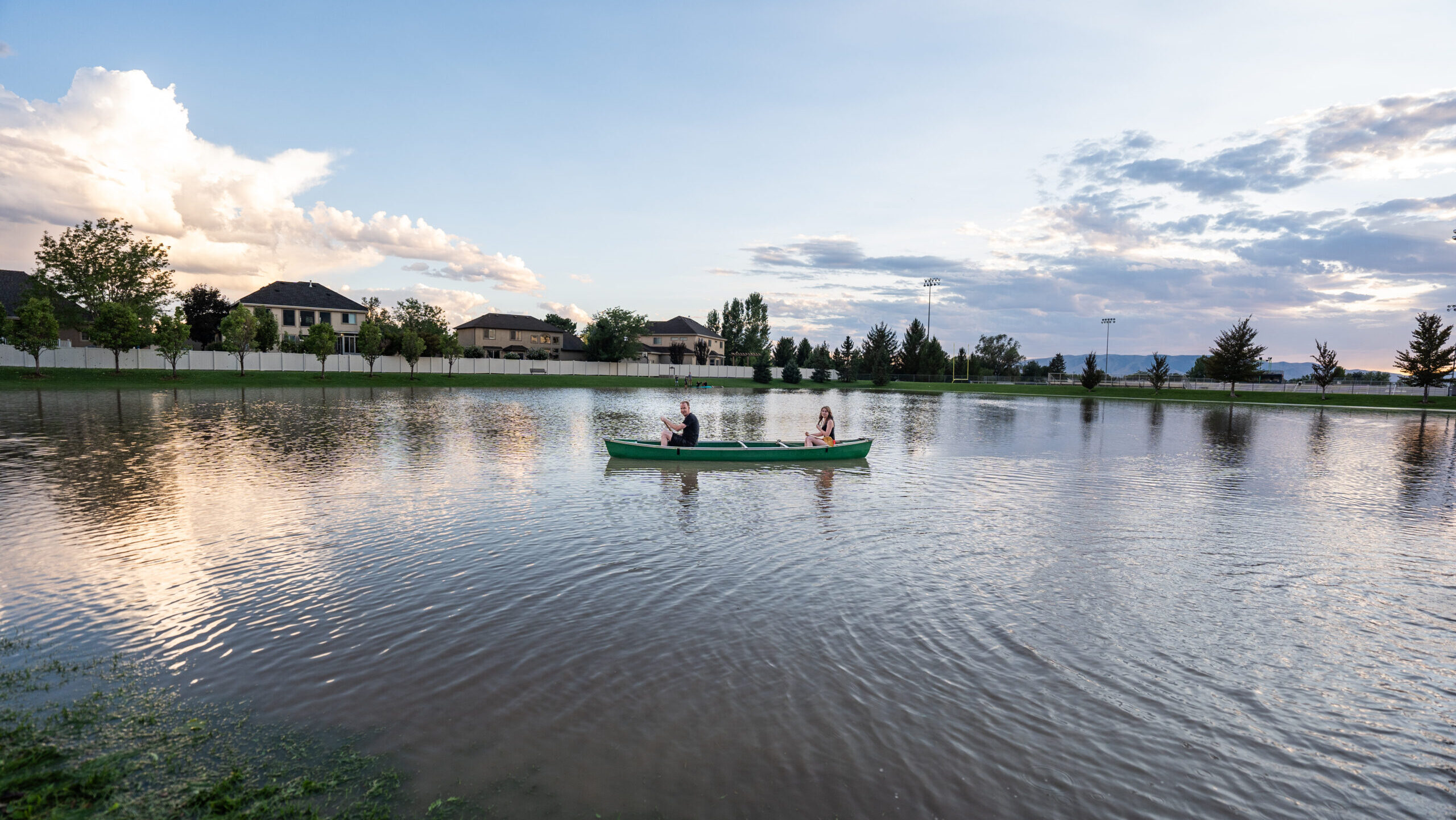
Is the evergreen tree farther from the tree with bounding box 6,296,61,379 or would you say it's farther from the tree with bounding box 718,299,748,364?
the tree with bounding box 6,296,61,379

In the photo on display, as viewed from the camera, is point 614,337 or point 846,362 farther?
point 846,362

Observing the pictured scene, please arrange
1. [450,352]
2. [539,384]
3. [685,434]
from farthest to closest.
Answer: [450,352] < [539,384] < [685,434]

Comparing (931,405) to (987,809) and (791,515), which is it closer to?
(791,515)

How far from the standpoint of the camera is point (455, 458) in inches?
781

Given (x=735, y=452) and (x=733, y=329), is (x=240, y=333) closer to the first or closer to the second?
(x=735, y=452)

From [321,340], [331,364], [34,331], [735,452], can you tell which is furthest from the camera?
[331,364]

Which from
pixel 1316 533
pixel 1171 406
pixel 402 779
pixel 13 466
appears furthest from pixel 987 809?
pixel 1171 406

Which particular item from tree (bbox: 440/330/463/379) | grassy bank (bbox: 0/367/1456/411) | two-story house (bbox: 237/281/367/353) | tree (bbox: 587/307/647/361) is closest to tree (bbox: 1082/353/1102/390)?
grassy bank (bbox: 0/367/1456/411)

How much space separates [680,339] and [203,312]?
71.5 meters

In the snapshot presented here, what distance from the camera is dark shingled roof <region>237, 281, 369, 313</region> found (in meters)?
86.1

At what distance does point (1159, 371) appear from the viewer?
84.9 meters

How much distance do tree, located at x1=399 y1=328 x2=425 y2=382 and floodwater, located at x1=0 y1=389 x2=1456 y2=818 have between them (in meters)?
56.6

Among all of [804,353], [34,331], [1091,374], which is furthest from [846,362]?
[34,331]

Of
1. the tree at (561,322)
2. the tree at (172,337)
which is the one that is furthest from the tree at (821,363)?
the tree at (172,337)
